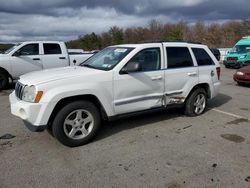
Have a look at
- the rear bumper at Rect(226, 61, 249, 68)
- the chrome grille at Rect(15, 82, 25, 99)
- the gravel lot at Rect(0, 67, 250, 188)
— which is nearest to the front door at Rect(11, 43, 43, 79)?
the gravel lot at Rect(0, 67, 250, 188)

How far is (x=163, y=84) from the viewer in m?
5.01

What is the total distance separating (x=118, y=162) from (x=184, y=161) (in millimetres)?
983

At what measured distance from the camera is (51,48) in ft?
33.7

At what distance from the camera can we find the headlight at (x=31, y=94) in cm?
377

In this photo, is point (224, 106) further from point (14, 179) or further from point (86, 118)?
point (14, 179)

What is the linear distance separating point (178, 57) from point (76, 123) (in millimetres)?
2700

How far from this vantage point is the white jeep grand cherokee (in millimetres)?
3859

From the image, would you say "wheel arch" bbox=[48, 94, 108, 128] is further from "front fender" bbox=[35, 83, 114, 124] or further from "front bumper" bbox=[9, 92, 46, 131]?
"front bumper" bbox=[9, 92, 46, 131]

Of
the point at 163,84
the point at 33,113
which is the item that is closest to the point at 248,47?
the point at 163,84

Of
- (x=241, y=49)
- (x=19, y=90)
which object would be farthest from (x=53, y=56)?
(x=241, y=49)

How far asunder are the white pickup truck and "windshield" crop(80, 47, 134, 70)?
5313 millimetres

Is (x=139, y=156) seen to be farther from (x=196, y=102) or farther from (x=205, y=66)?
(x=205, y=66)

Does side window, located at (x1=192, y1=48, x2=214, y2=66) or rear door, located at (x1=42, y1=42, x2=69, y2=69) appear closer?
side window, located at (x1=192, y1=48, x2=214, y2=66)

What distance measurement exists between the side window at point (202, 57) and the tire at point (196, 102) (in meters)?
0.65
